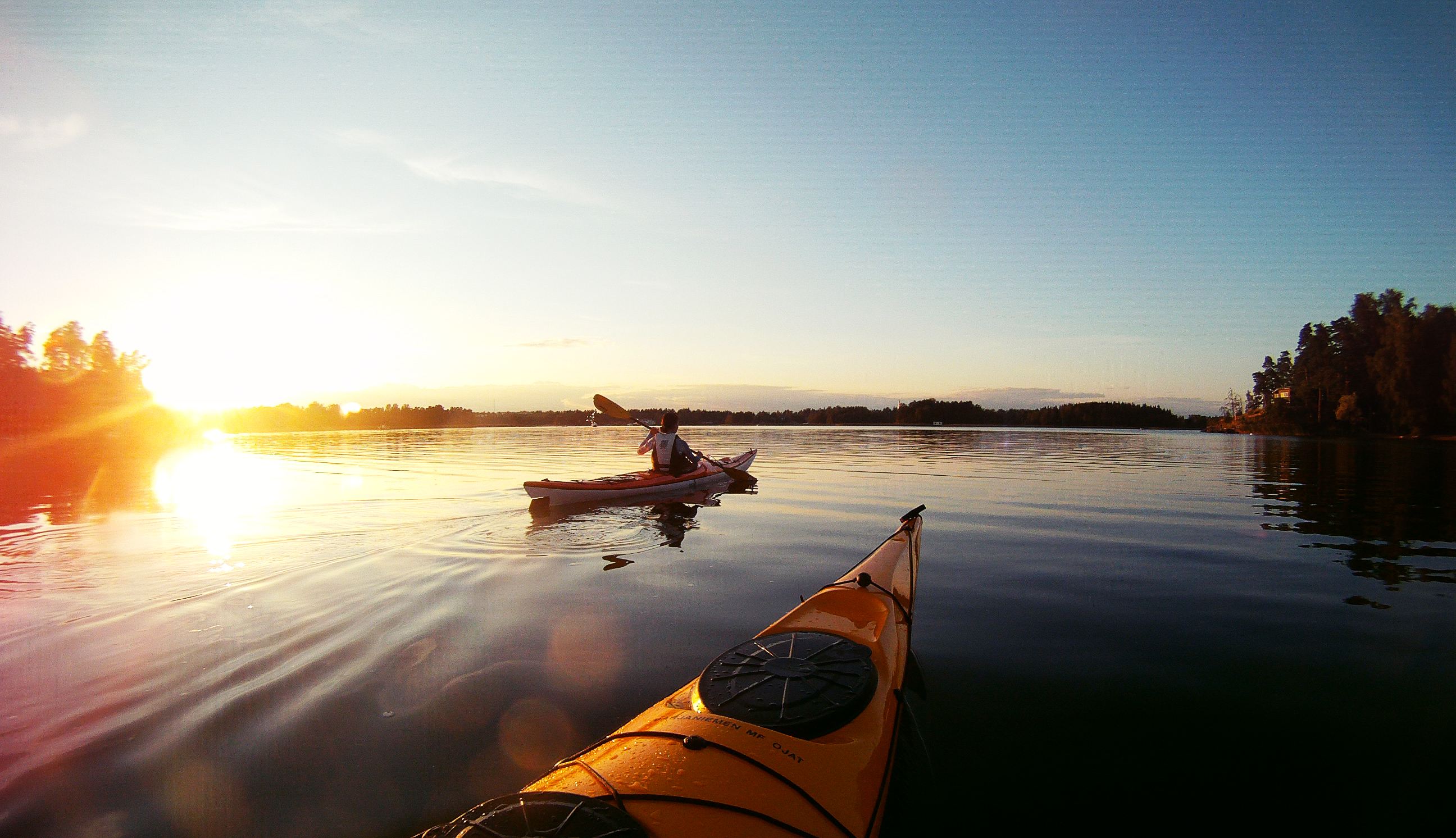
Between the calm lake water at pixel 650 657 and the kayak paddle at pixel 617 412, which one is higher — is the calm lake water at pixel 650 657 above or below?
below

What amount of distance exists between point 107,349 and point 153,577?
8470 cm

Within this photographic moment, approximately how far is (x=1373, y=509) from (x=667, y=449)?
1574 centimetres

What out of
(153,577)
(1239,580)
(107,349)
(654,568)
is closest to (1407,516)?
(1239,580)

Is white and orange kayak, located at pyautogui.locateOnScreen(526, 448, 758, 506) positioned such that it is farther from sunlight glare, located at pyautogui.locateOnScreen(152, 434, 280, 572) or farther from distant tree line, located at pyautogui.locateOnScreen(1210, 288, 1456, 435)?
distant tree line, located at pyautogui.locateOnScreen(1210, 288, 1456, 435)

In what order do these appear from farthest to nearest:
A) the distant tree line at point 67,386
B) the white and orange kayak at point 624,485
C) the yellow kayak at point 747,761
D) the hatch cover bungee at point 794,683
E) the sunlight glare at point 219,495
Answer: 1. the distant tree line at point 67,386
2. the white and orange kayak at point 624,485
3. the sunlight glare at point 219,495
4. the hatch cover bungee at point 794,683
5. the yellow kayak at point 747,761

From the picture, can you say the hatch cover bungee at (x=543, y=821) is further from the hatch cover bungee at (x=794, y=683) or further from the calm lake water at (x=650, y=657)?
the calm lake water at (x=650, y=657)

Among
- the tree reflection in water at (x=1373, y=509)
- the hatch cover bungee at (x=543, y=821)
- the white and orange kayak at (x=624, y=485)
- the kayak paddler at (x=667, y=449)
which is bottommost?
the tree reflection in water at (x=1373, y=509)

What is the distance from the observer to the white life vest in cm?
1558

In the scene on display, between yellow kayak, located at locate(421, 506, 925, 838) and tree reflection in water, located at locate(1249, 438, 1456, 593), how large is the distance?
22.8 ft

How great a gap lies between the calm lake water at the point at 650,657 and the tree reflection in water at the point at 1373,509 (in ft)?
0.48

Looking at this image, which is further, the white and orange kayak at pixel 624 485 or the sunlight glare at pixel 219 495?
the white and orange kayak at pixel 624 485

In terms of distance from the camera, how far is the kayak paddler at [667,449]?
15555 millimetres

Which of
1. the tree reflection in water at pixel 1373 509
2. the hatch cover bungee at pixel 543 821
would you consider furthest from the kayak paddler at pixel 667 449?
the hatch cover bungee at pixel 543 821

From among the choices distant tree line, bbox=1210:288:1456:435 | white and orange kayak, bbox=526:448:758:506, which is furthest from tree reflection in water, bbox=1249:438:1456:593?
distant tree line, bbox=1210:288:1456:435
